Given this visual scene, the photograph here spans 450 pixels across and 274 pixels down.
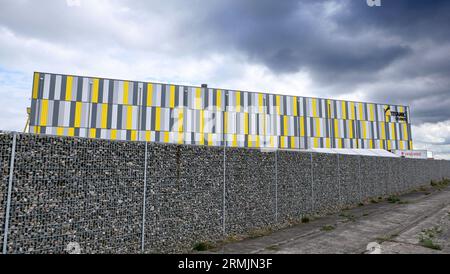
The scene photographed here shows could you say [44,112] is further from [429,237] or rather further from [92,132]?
[429,237]

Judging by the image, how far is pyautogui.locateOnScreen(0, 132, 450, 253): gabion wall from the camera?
172 inches

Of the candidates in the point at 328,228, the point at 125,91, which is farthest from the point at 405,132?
the point at 328,228

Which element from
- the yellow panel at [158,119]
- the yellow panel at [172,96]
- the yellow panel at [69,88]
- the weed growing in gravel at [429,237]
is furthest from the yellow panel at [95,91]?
the weed growing in gravel at [429,237]

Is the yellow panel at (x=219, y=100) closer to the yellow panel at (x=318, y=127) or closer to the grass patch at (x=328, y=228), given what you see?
the yellow panel at (x=318, y=127)

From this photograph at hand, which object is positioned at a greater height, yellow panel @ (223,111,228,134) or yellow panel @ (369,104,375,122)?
yellow panel @ (369,104,375,122)

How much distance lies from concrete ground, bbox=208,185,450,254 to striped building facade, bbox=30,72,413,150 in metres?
19.9

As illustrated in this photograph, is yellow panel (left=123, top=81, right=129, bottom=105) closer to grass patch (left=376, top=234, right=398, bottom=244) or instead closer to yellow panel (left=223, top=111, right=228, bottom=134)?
yellow panel (left=223, top=111, right=228, bottom=134)

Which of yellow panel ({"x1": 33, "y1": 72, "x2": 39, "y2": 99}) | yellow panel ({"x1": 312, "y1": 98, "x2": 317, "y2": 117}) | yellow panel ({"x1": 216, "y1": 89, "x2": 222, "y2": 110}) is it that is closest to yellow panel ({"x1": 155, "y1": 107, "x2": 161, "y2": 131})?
yellow panel ({"x1": 216, "y1": 89, "x2": 222, "y2": 110})

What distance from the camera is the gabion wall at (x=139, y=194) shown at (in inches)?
172

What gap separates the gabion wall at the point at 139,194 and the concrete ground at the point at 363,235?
0.81m

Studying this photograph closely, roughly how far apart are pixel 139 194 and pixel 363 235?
6302 millimetres

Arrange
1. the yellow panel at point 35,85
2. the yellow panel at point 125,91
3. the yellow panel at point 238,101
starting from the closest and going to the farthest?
the yellow panel at point 35,85 → the yellow panel at point 125,91 → the yellow panel at point 238,101

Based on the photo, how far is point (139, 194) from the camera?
5781 mm

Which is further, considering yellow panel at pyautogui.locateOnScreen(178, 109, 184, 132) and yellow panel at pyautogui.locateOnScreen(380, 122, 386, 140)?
yellow panel at pyautogui.locateOnScreen(380, 122, 386, 140)
